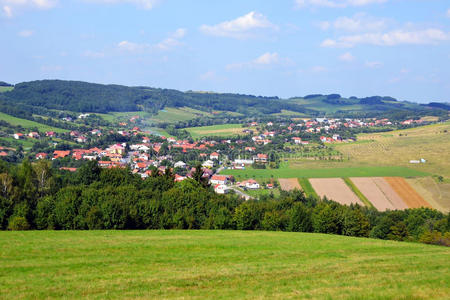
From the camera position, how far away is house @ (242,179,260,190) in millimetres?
81875

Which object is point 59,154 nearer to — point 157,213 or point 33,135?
point 33,135

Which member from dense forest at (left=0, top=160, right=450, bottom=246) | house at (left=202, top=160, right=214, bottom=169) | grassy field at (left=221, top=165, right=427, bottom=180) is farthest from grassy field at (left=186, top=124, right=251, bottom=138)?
dense forest at (left=0, top=160, right=450, bottom=246)

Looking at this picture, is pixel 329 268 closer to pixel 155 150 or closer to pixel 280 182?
pixel 280 182

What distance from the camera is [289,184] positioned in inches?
3226

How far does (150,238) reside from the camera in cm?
2870

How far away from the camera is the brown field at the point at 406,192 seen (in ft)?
224

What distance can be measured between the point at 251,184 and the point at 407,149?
57605 millimetres

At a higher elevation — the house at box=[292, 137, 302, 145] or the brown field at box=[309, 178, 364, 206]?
the house at box=[292, 137, 302, 145]

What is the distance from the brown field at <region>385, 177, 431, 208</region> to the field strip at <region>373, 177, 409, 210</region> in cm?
60

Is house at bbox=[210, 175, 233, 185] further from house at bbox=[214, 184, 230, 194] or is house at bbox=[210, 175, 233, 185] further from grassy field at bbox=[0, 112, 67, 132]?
grassy field at bbox=[0, 112, 67, 132]

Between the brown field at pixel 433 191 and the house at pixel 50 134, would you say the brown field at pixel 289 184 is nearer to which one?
the brown field at pixel 433 191

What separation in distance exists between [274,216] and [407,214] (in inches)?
959

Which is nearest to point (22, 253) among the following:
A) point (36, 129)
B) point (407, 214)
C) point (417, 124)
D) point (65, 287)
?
point (65, 287)

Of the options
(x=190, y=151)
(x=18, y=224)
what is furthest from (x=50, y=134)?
(x=18, y=224)
